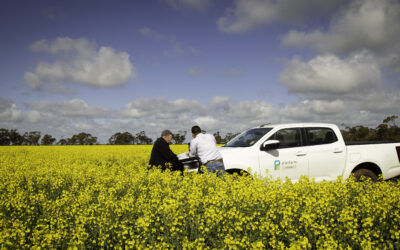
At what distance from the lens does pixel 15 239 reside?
2.91 metres

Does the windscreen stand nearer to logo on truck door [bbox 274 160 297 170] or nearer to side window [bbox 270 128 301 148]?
side window [bbox 270 128 301 148]

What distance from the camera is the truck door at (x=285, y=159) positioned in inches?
211

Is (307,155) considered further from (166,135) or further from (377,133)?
(377,133)

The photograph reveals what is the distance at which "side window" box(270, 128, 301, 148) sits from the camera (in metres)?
5.62

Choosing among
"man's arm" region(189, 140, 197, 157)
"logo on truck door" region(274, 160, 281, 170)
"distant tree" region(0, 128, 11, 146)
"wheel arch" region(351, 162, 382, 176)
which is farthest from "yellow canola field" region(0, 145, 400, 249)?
"distant tree" region(0, 128, 11, 146)

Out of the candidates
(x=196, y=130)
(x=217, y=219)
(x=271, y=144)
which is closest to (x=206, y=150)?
(x=196, y=130)

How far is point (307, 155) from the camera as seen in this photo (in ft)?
18.3

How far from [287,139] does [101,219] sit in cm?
417

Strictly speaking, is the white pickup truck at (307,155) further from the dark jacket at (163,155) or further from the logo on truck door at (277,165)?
the dark jacket at (163,155)

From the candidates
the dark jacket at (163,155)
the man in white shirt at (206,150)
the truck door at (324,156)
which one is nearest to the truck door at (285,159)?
the truck door at (324,156)

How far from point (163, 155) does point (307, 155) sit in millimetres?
3285

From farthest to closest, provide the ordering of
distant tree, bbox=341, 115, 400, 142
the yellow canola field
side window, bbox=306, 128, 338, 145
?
distant tree, bbox=341, 115, 400, 142 → side window, bbox=306, 128, 338, 145 → the yellow canola field

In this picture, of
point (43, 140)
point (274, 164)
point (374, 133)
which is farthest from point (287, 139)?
point (43, 140)

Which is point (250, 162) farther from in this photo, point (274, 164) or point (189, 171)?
point (189, 171)
